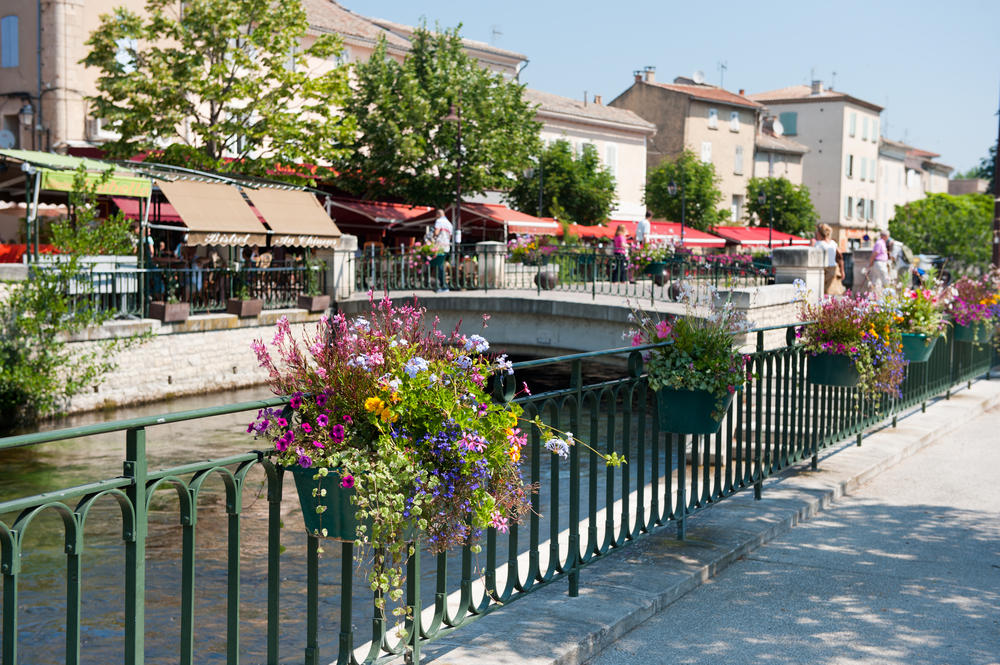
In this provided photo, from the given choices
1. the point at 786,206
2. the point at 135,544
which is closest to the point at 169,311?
the point at 135,544

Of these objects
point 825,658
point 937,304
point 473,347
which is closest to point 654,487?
point 825,658

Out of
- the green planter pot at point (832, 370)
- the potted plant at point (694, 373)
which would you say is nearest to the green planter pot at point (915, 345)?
the green planter pot at point (832, 370)

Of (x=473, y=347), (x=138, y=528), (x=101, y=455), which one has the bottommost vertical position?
(x=101, y=455)

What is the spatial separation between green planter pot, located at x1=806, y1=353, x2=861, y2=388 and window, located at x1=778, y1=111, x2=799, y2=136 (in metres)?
69.1

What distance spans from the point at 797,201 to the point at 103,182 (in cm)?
4677

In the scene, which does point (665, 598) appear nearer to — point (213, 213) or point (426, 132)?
point (213, 213)

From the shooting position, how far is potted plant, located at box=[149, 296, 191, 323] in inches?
843

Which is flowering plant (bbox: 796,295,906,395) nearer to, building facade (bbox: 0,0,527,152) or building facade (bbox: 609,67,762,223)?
building facade (bbox: 0,0,527,152)

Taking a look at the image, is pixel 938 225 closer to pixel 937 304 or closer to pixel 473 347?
pixel 937 304

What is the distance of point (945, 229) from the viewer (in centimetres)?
5706

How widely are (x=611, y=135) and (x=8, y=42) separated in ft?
95.8

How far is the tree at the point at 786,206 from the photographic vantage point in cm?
5959

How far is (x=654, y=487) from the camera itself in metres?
6.06

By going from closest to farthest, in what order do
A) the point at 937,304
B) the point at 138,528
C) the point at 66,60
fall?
the point at 138,528
the point at 937,304
the point at 66,60
